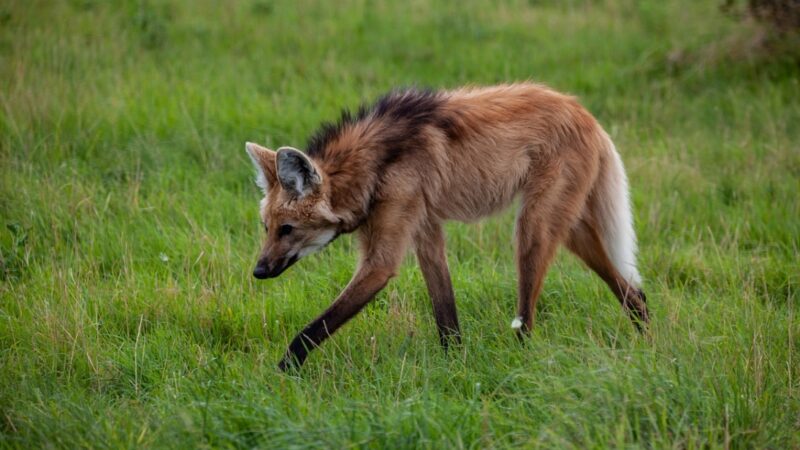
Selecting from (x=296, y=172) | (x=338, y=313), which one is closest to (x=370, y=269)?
(x=338, y=313)

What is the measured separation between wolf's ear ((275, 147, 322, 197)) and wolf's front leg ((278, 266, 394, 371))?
1.46 feet

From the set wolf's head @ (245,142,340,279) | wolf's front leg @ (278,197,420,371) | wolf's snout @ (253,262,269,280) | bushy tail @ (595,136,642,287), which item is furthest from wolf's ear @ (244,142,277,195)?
bushy tail @ (595,136,642,287)

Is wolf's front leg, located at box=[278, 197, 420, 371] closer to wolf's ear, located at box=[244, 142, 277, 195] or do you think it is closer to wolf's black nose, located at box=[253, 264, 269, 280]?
wolf's black nose, located at box=[253, 264, 269, 280]

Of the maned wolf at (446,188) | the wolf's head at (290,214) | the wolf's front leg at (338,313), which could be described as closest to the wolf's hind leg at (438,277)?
the maned wolf at (446,188)

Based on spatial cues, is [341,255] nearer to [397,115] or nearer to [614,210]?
[397,115]

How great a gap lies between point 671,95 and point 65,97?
5041mm

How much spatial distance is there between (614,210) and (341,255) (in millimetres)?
1535

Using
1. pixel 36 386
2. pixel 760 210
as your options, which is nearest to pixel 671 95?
pixel 760 210

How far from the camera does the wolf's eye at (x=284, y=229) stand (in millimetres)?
3791

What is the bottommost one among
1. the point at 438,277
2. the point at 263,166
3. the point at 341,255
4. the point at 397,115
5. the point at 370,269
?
the point at 341,255

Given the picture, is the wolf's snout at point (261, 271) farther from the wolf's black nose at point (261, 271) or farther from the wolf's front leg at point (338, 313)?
the wolf's front leg at point (338, 313)

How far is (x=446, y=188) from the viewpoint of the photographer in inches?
160

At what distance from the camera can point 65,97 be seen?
6.27 meters

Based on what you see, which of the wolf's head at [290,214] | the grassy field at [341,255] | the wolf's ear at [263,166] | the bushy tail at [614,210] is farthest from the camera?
the bushy tail at [614,210]
